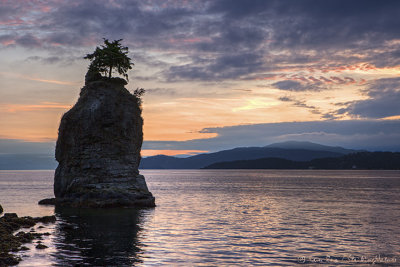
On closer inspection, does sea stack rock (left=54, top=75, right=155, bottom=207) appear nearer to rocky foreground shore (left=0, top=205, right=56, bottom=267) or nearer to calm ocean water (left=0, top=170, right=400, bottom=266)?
calm ocean water (left=0, top=170, right=400, bottom=266)

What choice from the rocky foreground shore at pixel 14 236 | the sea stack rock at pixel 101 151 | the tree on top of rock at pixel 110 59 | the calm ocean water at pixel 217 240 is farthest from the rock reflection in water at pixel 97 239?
the tree on top of rock at pixel 110 59

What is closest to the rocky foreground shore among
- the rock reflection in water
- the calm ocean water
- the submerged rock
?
the submerged rock

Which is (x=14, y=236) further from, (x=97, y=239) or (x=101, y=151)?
(x=101, y=151)

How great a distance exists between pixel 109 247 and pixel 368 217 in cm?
3400

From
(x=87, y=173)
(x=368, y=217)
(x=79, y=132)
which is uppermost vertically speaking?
(x=79, y=132)

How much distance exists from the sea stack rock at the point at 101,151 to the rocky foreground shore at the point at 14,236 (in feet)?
48.2

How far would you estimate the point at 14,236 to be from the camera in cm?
2877

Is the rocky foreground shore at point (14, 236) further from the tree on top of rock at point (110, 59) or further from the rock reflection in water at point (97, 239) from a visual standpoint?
the tree on top of rock at point (110, 59)

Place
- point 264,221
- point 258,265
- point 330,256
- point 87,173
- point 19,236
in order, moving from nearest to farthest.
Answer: point 258,265, point 330,256, point 19,236, point 264,221, point 87,173

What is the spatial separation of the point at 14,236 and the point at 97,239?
6.74m

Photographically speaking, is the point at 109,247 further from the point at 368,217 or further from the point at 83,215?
the point at 368,217

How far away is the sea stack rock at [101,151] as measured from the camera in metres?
55.5

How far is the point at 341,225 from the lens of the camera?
124 ft

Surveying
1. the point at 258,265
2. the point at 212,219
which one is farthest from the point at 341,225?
the point at 258,265
